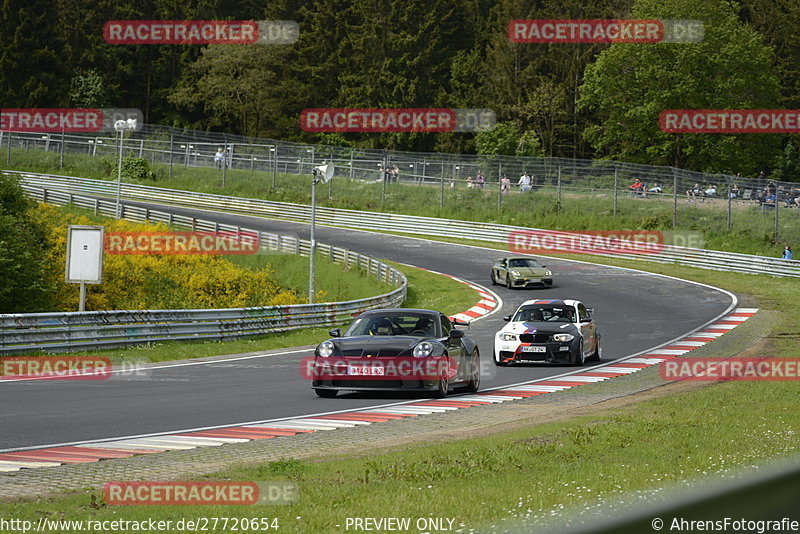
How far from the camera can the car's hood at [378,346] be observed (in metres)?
15.9

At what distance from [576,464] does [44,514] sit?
4400 millimetres

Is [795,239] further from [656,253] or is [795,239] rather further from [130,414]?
[130,414]

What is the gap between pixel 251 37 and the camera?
98250mm

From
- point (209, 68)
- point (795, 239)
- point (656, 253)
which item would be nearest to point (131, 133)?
point (209, 68)

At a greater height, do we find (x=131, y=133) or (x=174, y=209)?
(x=131, y=133)

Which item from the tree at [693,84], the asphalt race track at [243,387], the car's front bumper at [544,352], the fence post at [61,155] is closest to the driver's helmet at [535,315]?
the car's front bumper at [544,352]

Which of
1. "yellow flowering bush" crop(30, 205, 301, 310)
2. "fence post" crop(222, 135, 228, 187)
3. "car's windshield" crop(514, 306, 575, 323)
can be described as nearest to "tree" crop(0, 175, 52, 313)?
"yellow flowering bush" crop(30, 205, 301, 310)

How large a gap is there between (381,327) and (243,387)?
276 cm

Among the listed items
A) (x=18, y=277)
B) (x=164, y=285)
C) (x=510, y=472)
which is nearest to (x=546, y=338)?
(x=510, y=472)

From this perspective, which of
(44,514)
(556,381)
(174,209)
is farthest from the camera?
(174,209)

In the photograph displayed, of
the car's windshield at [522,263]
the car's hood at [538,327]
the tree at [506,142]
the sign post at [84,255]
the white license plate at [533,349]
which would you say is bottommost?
the white license plate at [533,349]

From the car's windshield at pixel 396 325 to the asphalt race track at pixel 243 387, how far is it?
1.02 meters

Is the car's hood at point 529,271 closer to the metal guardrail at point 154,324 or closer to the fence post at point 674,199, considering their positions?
the metal guardrail at point 154,324

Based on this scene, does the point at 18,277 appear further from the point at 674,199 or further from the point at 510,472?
the point at 674,199
